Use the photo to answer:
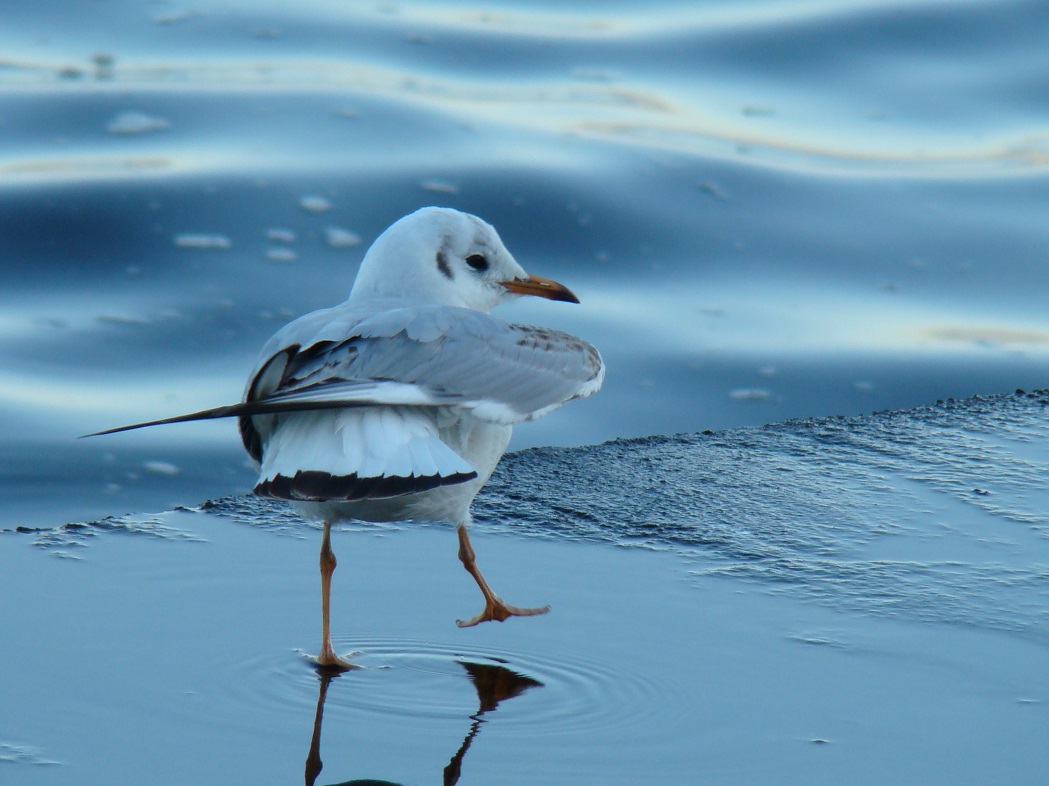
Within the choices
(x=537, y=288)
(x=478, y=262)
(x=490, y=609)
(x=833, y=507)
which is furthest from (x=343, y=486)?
(x=833, y=507)

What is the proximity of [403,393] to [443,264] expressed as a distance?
0.87m

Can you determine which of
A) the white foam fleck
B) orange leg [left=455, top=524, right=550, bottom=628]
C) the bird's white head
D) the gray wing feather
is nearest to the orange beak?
the bird's white head

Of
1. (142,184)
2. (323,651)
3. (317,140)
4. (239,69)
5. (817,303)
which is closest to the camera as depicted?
(323,651)

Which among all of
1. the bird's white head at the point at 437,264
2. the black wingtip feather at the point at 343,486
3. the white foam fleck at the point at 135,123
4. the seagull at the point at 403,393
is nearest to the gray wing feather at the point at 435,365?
the seagull at the point at 403,393

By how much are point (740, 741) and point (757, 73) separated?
664cm

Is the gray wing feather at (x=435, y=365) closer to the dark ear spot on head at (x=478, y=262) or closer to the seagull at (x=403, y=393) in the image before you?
the seagull at (x=403, y=393)

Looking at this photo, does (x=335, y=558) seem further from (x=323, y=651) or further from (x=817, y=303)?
(x=817, y=303)

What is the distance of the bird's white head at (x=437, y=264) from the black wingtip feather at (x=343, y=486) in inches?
33.3

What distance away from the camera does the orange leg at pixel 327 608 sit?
2975 millimetres

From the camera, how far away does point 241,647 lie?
120 inches

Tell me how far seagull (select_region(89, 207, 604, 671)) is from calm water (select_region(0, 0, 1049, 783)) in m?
0.27

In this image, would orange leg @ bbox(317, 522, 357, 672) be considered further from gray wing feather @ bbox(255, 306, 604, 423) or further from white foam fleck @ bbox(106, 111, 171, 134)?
white foam fleck @ bbox(106, 111, 171, 134)

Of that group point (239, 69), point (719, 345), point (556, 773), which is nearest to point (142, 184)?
point (239, 69)

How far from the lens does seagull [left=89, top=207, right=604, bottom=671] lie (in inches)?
111
